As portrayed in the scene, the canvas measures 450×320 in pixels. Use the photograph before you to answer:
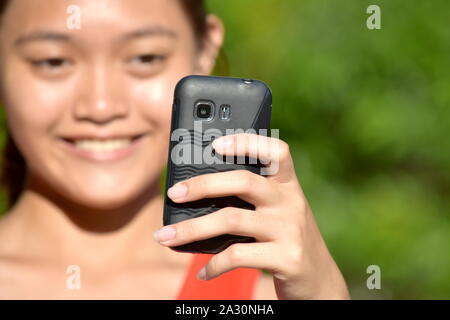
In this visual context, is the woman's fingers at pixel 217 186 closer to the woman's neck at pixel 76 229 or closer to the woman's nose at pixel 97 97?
the woman's nose at pixel 97 97

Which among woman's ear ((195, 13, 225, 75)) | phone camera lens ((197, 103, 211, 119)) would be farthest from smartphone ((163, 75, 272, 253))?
woman's ear ((195, 13, 225, 75))

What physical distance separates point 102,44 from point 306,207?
582mm

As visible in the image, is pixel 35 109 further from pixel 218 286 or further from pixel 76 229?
pixel 218 286

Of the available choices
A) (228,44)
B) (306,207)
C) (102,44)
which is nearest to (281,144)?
(306,207)

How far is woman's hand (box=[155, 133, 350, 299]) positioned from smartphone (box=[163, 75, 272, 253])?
30 mm

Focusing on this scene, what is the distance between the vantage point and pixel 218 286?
1.86 meters

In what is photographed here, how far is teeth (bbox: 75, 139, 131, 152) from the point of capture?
172 cm

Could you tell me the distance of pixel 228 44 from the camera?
106 inches

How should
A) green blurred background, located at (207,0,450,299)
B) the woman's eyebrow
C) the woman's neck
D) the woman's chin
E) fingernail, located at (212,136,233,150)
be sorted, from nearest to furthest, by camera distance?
1. fingernail, located at (212,136,233,150)
2. the woman's eyebrow
3. the woman's chin
4. the woman's neck
5. green blurred background, located at (207,0,450,299)

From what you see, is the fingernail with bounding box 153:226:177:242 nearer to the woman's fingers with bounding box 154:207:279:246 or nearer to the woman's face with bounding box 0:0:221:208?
the woman's fingers with bounding box 154:207:279:246

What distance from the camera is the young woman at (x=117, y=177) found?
137 cm

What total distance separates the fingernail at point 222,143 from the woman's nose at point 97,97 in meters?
0.42

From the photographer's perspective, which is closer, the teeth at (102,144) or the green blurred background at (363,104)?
the teeth at (102,144)

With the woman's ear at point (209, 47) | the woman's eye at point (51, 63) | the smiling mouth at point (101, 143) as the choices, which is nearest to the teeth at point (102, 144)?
the smiling mouth at point (101, 143)
